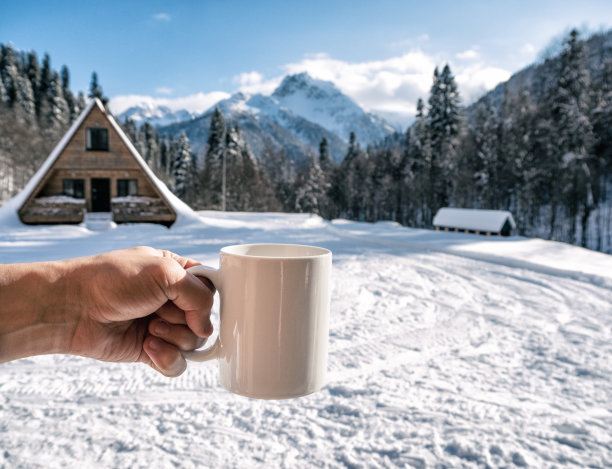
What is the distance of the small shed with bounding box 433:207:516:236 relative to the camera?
21.2 m

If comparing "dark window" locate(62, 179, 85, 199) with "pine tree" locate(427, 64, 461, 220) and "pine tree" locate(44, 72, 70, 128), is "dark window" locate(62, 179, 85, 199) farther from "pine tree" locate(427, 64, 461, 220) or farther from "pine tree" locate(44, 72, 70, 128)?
"pine tree" locate(44, 72, 70, 128)

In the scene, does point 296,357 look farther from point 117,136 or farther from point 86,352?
point 117,136

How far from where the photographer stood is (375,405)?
→ 2676 millimetres

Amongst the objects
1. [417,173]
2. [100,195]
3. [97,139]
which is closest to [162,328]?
[97,139]

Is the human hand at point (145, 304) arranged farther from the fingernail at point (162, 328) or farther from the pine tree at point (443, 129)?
the pine tree at point (443, 129)

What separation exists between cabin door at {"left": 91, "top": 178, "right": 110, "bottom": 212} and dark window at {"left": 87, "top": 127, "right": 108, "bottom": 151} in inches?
55.2

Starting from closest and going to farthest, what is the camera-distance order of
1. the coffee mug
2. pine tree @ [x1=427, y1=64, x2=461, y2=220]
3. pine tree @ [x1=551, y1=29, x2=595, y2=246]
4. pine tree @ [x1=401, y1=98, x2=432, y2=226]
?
the coffee mug → pine tree @ [x1=551, y1=29, x2=595, y2=246] → pine tree @ [x1=427, y1=64, x2=461, y2=220] → pine tree @ [x1=401, y1=98, x2=432, y2=226]

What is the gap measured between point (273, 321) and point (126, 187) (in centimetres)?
1720

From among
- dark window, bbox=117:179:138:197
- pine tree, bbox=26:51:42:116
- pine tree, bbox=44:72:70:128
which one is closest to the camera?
dark window, bbox=117:179:138:197

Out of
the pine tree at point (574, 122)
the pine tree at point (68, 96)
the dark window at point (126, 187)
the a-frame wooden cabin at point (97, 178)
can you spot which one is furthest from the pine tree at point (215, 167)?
the pine tree at point (68, 96)

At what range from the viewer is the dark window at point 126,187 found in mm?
16234

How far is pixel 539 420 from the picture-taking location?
2.56 m

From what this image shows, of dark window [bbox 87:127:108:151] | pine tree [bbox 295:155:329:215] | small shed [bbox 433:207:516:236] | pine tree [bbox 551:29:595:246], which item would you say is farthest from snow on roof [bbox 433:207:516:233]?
pine tree [bbox 295:155:329:215]

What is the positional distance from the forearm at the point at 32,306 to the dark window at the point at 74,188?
679 inches
